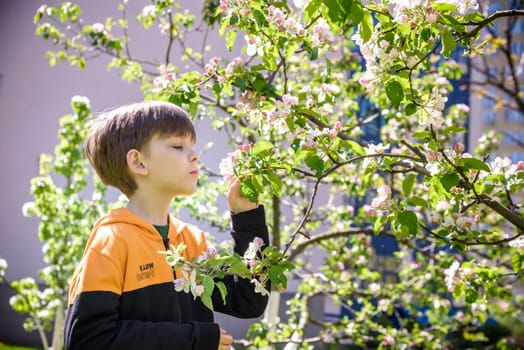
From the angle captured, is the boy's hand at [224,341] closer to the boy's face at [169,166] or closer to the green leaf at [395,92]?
the boy's face at [169,166]

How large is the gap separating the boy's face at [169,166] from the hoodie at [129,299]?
0.30ft

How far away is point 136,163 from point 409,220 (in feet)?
1.98

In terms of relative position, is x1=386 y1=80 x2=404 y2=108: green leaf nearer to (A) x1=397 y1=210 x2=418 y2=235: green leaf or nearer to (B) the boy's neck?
(A) x1=397 y1=210 x2=418 y2=235: green leaf

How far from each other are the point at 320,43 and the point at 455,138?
316 centimetres

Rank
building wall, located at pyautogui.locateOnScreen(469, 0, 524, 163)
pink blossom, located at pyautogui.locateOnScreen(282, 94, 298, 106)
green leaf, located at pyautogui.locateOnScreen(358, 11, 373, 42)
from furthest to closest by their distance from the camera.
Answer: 1. building wall, located at pyautogui.locateOnScreen(469, 0, 524, 163)
2. pink blossom, located at pyautogui.locateOnScreen(282, 94, 298, 106)
3. green leaf, located at pyautogui.locateOnScreen(358, 11, 373, 42)

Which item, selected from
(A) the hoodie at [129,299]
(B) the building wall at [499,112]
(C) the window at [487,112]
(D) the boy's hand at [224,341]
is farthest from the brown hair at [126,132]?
(C) the window at [487,112]

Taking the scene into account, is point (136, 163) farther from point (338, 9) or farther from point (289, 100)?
point (338, 9)

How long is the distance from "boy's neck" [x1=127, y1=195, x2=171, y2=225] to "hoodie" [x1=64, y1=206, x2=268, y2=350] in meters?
0.04

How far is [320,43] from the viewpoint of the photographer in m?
1.67

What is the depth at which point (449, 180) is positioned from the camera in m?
1.38

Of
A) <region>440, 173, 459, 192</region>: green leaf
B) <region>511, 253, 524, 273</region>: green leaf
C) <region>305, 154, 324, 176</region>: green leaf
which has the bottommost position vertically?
<region>511, 253, 524, 273</region>: green leaf

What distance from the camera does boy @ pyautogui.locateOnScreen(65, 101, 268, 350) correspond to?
46.6 inches

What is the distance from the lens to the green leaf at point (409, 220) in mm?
1396

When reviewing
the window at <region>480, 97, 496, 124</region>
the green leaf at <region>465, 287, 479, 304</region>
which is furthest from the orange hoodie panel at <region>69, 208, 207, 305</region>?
the window at <region>480, 97, 496, 124</region>
